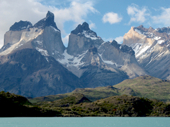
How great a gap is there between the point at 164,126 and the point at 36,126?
67965 millimetres

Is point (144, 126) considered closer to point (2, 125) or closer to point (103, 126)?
point (103, 126)

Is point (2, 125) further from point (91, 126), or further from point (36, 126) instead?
point (91, 126)

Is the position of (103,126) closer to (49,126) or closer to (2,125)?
(49,126)

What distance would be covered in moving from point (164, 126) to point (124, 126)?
22.2m

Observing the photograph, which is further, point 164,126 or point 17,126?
point 164,126

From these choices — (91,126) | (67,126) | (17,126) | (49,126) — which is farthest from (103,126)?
(17,126)

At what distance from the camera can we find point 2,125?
146m

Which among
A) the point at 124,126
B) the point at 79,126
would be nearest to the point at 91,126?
the point at 79,126

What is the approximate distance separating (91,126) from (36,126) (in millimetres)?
28338

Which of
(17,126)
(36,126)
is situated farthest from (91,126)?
(17,126)

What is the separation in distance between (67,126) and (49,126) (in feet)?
30.5

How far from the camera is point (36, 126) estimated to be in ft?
475

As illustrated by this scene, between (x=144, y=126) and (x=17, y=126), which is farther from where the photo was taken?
(x=144, y=126)

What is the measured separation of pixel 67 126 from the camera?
14862 centimetres
